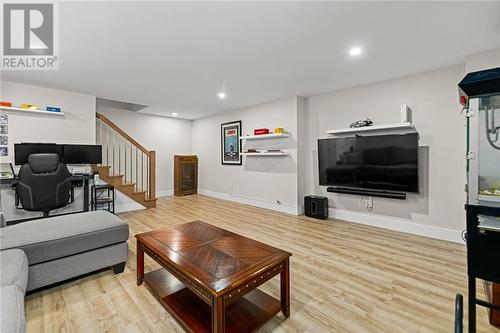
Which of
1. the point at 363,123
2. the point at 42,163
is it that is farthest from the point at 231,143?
the point at 42,163

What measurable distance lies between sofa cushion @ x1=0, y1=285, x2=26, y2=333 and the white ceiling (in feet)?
7.16

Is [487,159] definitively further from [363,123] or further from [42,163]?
[42,163]

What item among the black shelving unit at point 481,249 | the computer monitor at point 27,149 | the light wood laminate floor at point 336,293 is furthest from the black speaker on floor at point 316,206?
the computer monitor at point 27,149

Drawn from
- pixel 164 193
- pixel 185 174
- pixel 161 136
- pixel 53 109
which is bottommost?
pixel 164 193

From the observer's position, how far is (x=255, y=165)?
5.67m

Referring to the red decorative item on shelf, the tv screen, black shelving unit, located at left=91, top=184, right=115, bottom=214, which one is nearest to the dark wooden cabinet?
black shelving unit, located at left=91, top=184, right=115, bottom=214

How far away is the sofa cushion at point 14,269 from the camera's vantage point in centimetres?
135

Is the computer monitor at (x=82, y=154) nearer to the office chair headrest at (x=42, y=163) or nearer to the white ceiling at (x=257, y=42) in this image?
the white ceiling at (x=257, y=42)

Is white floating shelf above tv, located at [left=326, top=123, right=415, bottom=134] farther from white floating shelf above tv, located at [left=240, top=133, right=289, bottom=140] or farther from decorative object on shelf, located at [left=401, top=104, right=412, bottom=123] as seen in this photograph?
white floating shelf above tv, located at [left=240, top=133, right=289, bottom=140]

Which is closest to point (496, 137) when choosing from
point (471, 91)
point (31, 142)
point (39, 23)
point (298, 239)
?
point (471, 91)

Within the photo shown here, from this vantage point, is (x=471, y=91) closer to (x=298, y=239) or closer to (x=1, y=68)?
(x=298, y=239)

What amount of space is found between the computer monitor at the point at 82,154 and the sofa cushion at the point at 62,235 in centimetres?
232

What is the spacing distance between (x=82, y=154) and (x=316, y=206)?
4.65 metres

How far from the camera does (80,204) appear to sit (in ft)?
14.3
